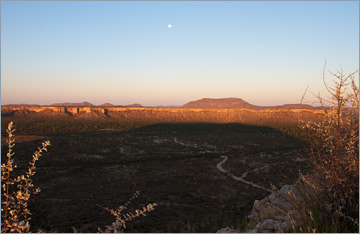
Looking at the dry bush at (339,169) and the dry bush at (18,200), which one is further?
the dry bush at (339,169)

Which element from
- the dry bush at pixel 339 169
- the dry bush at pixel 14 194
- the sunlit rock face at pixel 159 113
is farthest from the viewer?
the sunlit rock face at pixel 159 113

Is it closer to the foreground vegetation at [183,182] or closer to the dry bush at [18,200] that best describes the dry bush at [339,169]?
the foreground vegetation at [183,182]

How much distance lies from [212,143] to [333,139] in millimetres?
35831

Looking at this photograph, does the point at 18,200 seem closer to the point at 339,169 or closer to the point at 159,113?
the point at 339,169

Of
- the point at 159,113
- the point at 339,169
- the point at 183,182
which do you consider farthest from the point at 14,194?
the point at 159,113

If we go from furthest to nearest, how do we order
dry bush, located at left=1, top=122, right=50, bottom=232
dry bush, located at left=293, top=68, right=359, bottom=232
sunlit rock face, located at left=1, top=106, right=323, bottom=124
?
sunlit rock face, located at left=1, top=106, right=323, bottom=124, dry bush, located at left=293, top=68, right=359, bottom=232, dry bush, located at left=1, top=122, right=50, bottom=232

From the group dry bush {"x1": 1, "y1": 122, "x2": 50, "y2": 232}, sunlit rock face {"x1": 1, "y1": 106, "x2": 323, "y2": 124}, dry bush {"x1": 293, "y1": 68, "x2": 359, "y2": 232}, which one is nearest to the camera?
dry bush {"x1": 1, "y1": 122, "x2": 50, "y2": 232}

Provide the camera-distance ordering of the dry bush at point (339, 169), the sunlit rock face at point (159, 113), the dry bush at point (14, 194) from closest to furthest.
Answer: the dry bush at point (14, 194) < the dry bush at point (339, 169) < the sunlit rock face at point (159, 113)

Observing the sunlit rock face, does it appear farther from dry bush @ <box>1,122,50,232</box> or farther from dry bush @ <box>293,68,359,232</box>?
dry bush @ <box>1,122,50,232</box>

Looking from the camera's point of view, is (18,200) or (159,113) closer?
(18,200)

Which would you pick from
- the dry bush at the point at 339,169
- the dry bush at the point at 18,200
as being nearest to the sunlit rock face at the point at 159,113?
the dry bush at the point at 339,169

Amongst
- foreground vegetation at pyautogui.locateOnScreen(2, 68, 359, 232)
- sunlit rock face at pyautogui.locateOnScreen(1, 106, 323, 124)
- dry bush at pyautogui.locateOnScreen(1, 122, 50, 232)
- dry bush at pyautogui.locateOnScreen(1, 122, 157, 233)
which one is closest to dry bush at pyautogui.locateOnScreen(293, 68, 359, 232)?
foreground vegetation at pyautogui.locateOnScreen(2, 68, 359, 232)

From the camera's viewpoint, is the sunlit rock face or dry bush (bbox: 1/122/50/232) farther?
the sunlit rock face

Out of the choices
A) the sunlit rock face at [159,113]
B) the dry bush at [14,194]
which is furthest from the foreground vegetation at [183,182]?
the sunlit rock face at [159,113]
